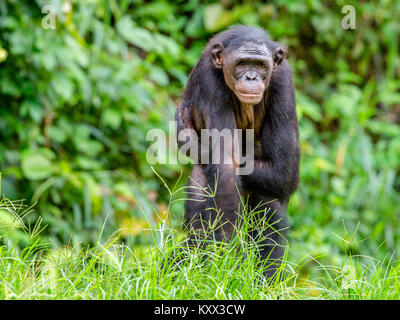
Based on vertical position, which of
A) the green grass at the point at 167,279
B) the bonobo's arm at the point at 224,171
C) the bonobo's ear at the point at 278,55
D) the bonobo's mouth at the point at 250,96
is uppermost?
the bonobo's ear at the point at 278,55

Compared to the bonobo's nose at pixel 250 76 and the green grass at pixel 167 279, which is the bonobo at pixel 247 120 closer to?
the bonobo's nose at pixel 250 76

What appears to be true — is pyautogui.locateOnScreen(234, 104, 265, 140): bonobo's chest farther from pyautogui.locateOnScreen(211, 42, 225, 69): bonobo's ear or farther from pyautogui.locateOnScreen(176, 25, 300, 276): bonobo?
pyautogui.locateOnScreen(211, 42, 225, 69): bonobo's ear

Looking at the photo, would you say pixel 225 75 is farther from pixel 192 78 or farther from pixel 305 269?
pixel 305 269

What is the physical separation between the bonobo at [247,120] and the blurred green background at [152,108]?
5.49 feet

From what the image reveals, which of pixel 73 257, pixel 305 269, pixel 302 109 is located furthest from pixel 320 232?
pixel 73 257

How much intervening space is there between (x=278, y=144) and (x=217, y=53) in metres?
0.96

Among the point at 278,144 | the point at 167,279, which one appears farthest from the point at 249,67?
the point at 167,279

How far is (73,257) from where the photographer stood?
173 inches

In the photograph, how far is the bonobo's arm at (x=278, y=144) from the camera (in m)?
5.24

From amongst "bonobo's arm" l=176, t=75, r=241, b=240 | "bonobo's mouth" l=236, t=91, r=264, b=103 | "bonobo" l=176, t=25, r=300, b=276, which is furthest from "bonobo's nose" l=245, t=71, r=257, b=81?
"bonobo's arm" l=176, t=75, r=241, b=240

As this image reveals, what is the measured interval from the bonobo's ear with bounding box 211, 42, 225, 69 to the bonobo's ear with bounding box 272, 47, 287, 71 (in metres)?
0.45

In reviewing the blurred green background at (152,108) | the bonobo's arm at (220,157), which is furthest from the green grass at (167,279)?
the blurred green background at (152,108)

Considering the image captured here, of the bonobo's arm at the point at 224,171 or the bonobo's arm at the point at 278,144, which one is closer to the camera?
the bonobo's arm at the point at 224,171

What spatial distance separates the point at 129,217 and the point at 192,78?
138 inches
